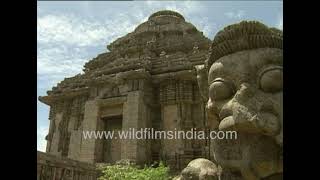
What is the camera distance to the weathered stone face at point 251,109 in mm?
4422

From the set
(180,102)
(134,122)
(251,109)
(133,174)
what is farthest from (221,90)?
(180,102)

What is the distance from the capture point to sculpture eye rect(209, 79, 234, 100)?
16.0 ft

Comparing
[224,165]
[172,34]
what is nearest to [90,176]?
[224,165]

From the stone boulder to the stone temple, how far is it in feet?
0.05

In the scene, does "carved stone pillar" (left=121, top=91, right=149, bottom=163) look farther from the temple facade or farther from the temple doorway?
the temple doorway

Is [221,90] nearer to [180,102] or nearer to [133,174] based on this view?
[133,174]

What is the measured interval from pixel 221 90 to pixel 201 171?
130cm

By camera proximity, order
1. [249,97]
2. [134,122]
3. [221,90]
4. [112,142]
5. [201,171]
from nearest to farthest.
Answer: [249,97] < [221,90] < [201,171] < [134,122] < [112,142]

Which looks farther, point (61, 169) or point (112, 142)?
point (112, 142)

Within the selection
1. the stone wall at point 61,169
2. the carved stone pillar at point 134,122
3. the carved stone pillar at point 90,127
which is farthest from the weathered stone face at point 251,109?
the carved stone pillar at point 90,127

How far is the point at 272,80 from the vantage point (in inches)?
177
